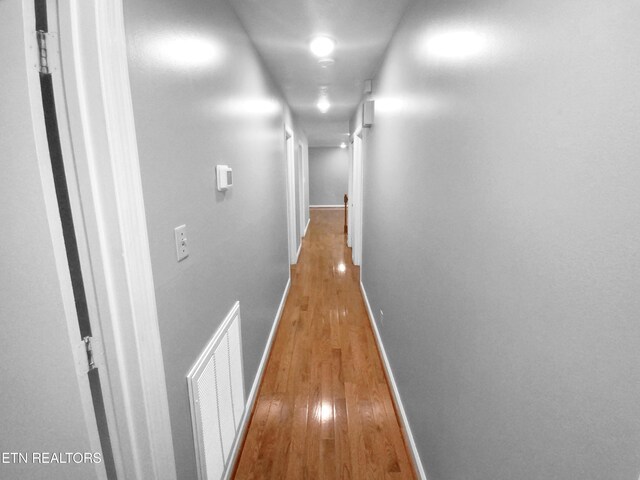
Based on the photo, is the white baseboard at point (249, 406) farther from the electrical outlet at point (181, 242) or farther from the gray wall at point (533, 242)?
the electrical outlet at point (181, 242)

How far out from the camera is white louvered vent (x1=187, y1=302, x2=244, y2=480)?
1.13 metres

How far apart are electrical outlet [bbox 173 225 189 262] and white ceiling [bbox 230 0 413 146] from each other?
136cm

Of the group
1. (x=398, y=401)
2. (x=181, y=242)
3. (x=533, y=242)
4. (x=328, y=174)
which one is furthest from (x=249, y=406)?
(x=328, y=174)

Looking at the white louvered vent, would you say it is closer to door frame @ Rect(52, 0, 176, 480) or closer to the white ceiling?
door frame @ Rect(52, 0, 176, 480)

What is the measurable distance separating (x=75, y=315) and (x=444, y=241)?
123 cm

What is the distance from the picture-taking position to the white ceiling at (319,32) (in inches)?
66.2

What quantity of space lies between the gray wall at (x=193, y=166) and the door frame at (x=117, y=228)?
0.07 meters

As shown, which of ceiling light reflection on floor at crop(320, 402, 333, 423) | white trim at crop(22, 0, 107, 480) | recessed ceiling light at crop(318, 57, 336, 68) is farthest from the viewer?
recessed ceiling light at crop(318, 57, 336, 68)

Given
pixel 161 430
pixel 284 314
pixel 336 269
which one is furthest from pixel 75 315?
pixel 336 269

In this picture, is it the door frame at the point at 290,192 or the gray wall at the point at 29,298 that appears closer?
the gray wall at the point at 29,298

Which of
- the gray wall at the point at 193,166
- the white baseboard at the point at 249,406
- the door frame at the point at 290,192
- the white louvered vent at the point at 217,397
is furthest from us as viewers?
the door frame at the point at 290,192

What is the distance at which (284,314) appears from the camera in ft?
11.0

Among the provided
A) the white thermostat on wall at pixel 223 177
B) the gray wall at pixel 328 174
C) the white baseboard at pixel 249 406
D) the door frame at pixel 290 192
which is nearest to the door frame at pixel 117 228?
the white thermostat on wall at pixel 223 177

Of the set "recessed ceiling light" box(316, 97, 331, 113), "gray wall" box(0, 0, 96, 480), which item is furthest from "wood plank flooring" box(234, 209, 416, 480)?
"recessed ceiling light" box(316, 97, 331, 113)
